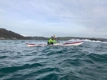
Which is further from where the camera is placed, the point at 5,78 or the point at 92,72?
the point at 92,72

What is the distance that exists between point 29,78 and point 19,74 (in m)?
0.85

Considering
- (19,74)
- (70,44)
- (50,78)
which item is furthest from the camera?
(70,44)

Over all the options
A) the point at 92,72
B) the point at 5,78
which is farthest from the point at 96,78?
the point at 5,78

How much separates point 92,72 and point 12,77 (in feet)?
13.2

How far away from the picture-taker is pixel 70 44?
32.4 metres

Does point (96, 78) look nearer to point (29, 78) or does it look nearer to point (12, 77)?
point (29, 78)

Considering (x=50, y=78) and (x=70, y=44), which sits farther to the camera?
(x=70, y=44)

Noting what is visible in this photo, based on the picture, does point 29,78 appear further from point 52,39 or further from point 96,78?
Answer: point 52,39

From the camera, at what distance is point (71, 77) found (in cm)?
714

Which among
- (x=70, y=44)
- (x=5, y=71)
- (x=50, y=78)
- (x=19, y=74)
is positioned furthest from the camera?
(x=70, y=44)

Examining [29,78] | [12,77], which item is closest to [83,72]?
[29,78]

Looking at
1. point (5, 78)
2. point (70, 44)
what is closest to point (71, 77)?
point (5, 78)

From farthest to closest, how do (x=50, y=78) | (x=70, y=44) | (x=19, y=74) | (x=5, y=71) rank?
(x=70, y=44) → (x=5, y=71) → (x=19, y=74) → (x=50, y=78)

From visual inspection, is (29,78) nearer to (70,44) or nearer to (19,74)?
(19,74)
